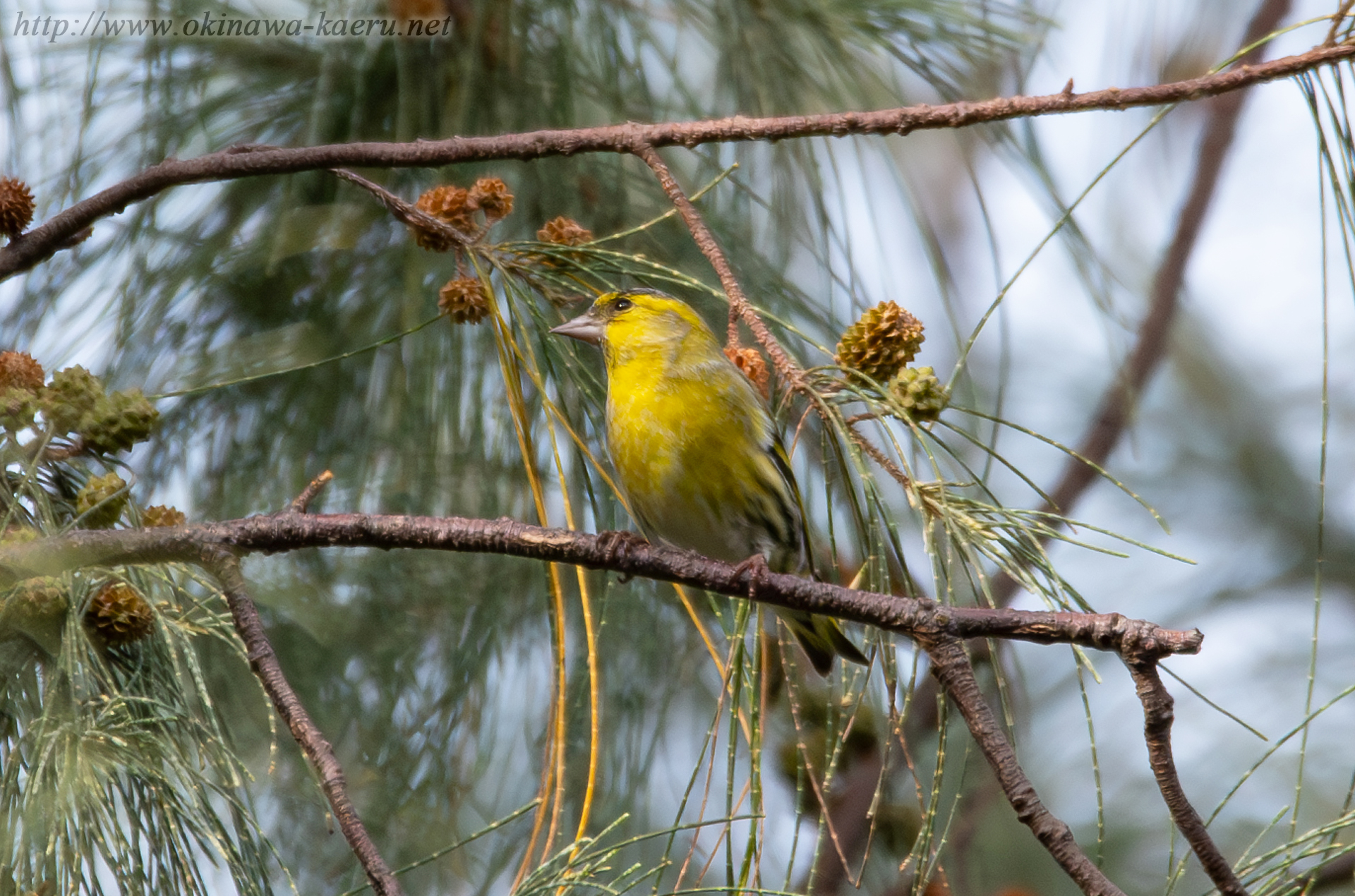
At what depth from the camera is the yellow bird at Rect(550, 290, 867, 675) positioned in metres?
2.14

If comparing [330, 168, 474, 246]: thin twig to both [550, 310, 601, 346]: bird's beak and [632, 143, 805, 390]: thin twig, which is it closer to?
[632, 143, 805, 390]: thin twig

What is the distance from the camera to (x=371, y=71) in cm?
227

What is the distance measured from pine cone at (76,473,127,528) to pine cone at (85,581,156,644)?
74 mm

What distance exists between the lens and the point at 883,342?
1.46 meters

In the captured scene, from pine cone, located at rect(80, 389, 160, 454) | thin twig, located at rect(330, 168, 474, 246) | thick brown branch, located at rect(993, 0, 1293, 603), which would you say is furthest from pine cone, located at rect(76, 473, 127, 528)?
thick brown branch, located at rect(993, 0, 1293, 603)

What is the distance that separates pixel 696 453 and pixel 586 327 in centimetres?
35

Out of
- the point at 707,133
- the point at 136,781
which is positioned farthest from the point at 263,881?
the point at 707,133

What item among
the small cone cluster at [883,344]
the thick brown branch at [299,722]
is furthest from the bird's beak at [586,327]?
the thick brown branch at [299,722]

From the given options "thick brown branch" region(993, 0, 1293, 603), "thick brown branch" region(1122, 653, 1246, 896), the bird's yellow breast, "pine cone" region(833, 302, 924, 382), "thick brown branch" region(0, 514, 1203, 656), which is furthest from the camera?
"thick brown branch" region(993, 0, 1293, 603)

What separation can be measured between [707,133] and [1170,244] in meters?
2.08

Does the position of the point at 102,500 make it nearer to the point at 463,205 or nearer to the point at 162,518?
the point at 162,518

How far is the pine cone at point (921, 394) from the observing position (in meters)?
1.32

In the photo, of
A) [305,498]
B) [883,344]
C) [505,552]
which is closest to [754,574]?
[505,552]

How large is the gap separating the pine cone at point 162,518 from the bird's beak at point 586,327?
2.84 ft
